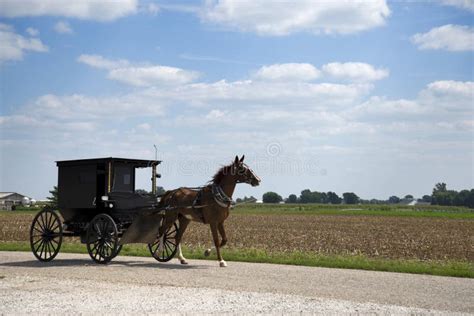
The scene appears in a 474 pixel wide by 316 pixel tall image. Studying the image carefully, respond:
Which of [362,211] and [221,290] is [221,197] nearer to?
[221,290]

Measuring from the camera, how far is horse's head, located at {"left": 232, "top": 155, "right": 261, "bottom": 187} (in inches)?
632

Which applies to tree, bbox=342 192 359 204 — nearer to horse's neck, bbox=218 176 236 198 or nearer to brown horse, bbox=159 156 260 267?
brown horse, bbox=159 156 260 267

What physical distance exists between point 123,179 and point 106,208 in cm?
97

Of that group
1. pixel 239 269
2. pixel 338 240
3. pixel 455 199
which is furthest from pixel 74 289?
pixel 455 199

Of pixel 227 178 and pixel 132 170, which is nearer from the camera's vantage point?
pixel 227 178

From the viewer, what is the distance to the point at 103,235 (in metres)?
16.6

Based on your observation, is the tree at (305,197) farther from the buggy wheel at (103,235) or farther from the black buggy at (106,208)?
the buggy wheel at (103,235)

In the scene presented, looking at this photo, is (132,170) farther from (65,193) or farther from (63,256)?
(63,256)

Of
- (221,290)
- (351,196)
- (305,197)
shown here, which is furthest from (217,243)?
(351,196)

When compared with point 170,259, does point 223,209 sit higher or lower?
higher

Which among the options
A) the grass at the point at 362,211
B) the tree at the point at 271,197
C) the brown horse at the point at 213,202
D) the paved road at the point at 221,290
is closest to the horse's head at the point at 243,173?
the brown horse at the point at 213,202

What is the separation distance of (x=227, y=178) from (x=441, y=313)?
7708 mm

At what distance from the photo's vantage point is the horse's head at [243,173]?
1606 cm

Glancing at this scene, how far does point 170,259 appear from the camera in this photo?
17547 millimetres
